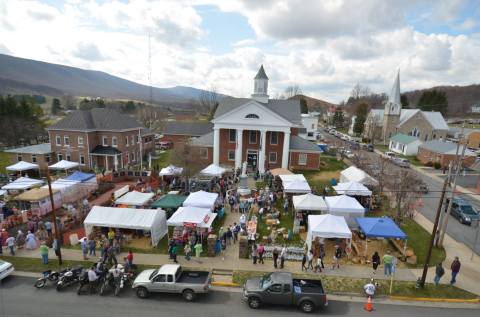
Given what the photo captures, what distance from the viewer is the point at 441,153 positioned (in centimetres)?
4472

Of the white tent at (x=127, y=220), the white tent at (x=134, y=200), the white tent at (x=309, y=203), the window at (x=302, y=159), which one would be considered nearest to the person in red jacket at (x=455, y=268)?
the white tent at (x=309, y=203)

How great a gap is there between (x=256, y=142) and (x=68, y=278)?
28.8 metres

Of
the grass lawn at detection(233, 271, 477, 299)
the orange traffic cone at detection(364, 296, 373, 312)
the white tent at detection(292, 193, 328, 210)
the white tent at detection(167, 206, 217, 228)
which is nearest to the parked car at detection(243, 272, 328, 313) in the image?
the grass lawn at detection(233, 271, 477, 299)

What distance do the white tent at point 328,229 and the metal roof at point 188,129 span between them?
40.7m

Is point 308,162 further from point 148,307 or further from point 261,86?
point 148,307

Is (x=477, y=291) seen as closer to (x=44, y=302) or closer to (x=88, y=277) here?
(x=88, y=277)

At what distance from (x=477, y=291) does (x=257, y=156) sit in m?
28.0

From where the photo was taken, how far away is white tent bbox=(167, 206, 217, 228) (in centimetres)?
1795

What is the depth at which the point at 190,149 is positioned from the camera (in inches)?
1335

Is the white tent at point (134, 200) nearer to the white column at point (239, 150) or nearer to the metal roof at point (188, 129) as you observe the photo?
the white column at point (239, 150)

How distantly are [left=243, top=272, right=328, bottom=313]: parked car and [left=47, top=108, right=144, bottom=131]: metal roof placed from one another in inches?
1301

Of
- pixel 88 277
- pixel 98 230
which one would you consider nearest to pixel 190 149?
pixel 98 230

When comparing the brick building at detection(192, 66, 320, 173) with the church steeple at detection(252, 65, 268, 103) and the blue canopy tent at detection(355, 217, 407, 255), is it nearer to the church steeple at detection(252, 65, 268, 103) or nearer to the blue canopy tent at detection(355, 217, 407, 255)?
the church steeple at detection(252, 65, 268, 103)

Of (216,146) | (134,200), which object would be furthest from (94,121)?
(134,200)
